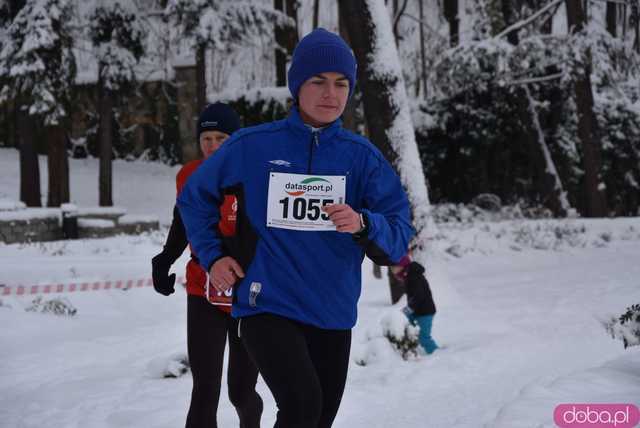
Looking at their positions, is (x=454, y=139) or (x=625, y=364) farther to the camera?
(x=454, y=139)

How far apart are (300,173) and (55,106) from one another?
16.6 metres

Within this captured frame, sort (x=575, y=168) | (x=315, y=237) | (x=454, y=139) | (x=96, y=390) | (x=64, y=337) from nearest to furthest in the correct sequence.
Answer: (x=315, y=237) < (x=96, y=390) < (x=64, y=337) < (x=575, y=168) < (x=454, y=139)

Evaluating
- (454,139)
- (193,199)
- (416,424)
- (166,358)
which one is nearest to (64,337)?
(166,358)

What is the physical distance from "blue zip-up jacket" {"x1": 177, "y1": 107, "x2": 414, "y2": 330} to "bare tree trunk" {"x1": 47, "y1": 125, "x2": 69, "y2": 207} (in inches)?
689

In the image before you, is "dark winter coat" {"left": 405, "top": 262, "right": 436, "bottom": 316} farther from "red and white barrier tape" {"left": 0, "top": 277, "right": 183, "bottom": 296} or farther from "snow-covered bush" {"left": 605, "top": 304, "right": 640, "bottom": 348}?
"red and white barrier tape" {"left": 0, "top": 277, "right": 183, "bottom": 296}

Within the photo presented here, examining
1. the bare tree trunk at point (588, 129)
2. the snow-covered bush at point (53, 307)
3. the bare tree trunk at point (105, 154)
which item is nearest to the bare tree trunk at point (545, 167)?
the bare tree trunk at point (588, 129)

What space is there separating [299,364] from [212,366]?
0.99 metres

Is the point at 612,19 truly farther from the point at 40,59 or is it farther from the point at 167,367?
the point at 167,367

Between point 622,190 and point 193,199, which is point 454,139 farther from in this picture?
point 193,199

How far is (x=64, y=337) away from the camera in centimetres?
697

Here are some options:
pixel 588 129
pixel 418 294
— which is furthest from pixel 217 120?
pixel 588 129

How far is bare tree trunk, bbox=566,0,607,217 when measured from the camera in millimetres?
15547

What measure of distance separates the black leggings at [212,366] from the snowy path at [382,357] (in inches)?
39.4

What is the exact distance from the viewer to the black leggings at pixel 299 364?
2.28 meters
